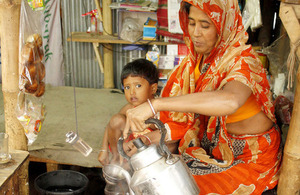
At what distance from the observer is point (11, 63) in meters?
1.88

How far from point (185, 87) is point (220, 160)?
1.68 feet

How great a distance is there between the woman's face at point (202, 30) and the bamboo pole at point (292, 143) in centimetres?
40

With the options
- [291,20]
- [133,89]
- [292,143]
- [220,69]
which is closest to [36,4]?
[133,89]

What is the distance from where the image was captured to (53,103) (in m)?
3.99

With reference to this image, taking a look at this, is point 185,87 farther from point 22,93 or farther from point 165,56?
point 165,56

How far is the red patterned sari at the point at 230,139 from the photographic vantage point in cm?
171

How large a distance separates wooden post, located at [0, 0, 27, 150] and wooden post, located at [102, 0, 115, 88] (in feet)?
9.32

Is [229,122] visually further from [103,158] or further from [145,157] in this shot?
[103,158]

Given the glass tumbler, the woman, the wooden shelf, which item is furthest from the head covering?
the wooden shelf

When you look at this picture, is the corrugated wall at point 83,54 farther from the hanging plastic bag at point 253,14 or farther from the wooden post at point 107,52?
the hanging plastic bag at point 253,14

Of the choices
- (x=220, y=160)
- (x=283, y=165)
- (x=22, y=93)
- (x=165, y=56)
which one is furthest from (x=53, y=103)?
(x=283, y=165)

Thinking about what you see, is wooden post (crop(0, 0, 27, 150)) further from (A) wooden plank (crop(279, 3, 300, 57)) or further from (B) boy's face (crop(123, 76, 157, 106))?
(A) wooden plank (crop(279, 3, 300, 57))

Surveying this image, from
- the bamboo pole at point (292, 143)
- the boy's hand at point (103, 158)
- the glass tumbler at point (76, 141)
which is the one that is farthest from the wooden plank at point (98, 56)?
the bamboo pole at point (292, 143)

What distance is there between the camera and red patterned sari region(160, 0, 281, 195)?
5.60 ft
